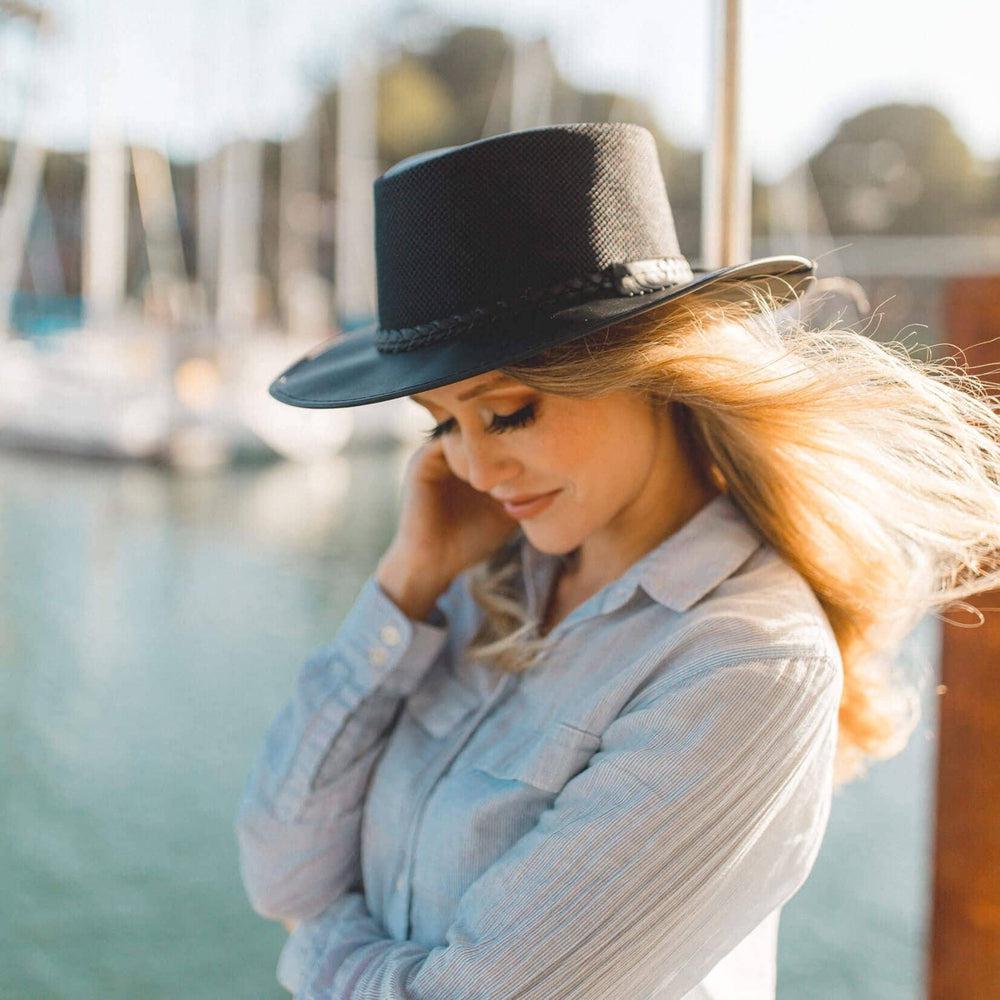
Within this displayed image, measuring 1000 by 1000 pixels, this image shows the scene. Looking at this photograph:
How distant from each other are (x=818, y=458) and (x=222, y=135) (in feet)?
49.5

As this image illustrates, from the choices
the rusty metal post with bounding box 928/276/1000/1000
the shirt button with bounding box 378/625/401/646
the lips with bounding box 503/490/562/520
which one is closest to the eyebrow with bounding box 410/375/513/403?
the lips with bounding box 503/490/562/520

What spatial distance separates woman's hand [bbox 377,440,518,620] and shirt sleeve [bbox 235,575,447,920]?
0.15 ft

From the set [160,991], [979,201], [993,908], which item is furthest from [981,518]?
[979,201]

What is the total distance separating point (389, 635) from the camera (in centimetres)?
123

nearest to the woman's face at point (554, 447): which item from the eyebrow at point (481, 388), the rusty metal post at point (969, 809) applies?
the eyebrow at point (481, 388)

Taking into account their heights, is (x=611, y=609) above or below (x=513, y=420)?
below

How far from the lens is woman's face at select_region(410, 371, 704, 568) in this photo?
1006mm

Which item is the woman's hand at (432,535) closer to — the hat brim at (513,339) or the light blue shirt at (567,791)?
the light blue shirt at (567,791)

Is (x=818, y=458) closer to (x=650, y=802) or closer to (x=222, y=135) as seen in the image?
(x=650, y=802)

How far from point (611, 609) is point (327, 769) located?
379mm

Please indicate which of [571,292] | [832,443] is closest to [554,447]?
[571,292]

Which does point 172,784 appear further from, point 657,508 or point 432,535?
point 657,508

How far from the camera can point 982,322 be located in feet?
3.60

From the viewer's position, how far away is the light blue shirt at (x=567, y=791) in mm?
834
